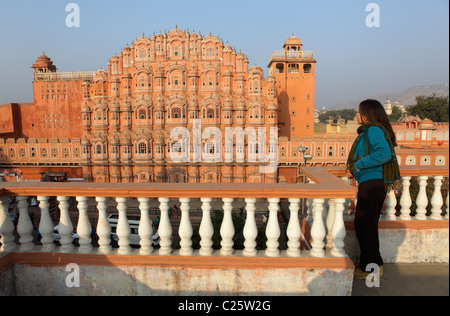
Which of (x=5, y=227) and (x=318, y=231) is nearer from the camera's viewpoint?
(x=318, y=231)

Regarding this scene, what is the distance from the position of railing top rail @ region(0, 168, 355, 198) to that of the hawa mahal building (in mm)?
26838

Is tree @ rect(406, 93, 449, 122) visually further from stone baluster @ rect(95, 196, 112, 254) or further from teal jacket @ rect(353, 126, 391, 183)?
stone baluster @ rect(95, 196, 112, 254)

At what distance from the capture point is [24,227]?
2695mm

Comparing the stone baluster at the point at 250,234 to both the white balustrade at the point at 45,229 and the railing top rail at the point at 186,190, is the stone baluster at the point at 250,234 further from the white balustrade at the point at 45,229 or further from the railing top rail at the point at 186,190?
the white balustrade at the point at 45,229

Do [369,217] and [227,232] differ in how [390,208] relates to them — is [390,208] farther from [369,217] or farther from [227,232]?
[227,232]

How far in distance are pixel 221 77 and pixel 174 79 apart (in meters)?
4.94

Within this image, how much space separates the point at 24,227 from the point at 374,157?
10.8ft

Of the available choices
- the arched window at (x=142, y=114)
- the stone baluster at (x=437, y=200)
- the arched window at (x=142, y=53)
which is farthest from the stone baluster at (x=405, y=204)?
the arched window at (x=142, y=53)

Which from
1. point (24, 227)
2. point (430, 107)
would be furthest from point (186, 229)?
point (430, 107)

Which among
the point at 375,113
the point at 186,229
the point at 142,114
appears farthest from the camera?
the point at 142,114

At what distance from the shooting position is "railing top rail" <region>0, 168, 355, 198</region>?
2.50 m

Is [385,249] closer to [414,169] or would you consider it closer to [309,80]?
[414,169]

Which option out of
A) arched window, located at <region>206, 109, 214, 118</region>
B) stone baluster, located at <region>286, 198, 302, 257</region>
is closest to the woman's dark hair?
stone baluster, located at <region>286, 198, 302, 257</region>

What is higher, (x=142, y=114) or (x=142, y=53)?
(x=142, y=53)
